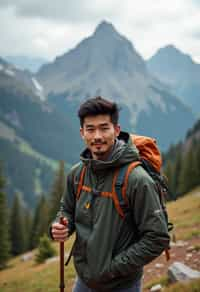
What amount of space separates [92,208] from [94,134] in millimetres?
976

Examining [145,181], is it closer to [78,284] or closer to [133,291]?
[133,291]

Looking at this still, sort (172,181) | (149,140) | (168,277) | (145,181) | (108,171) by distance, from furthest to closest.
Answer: (172,181) < (168,277) < (149,140) < (108,171) < (145,181)

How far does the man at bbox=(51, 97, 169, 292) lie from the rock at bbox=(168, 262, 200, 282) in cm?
398

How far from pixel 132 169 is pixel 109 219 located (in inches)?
27.6

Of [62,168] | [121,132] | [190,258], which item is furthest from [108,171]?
[62,168]

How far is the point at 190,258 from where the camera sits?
39.7 ft

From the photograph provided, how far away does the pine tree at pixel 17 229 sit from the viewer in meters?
53.6

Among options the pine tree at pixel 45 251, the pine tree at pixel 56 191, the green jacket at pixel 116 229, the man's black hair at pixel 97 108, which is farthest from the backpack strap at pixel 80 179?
the pine tree at pixel 56 191

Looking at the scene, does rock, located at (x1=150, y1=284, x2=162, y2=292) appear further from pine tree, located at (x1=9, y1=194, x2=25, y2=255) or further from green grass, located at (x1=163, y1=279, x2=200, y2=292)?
pine tree, located at (x1=9, y1=194, x2=25, y2=255)

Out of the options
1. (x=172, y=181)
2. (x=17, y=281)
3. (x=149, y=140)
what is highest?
(x=172, y=181)

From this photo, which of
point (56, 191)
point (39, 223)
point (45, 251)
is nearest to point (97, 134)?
Answer: point (45, 251)

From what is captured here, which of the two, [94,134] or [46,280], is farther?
[46,280]

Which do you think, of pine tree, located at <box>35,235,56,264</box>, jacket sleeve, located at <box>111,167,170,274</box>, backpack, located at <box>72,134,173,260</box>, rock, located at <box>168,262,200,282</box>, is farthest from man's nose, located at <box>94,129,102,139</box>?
pine tree, located at <box>35,235,56,264</box>

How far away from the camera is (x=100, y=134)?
182 inches
